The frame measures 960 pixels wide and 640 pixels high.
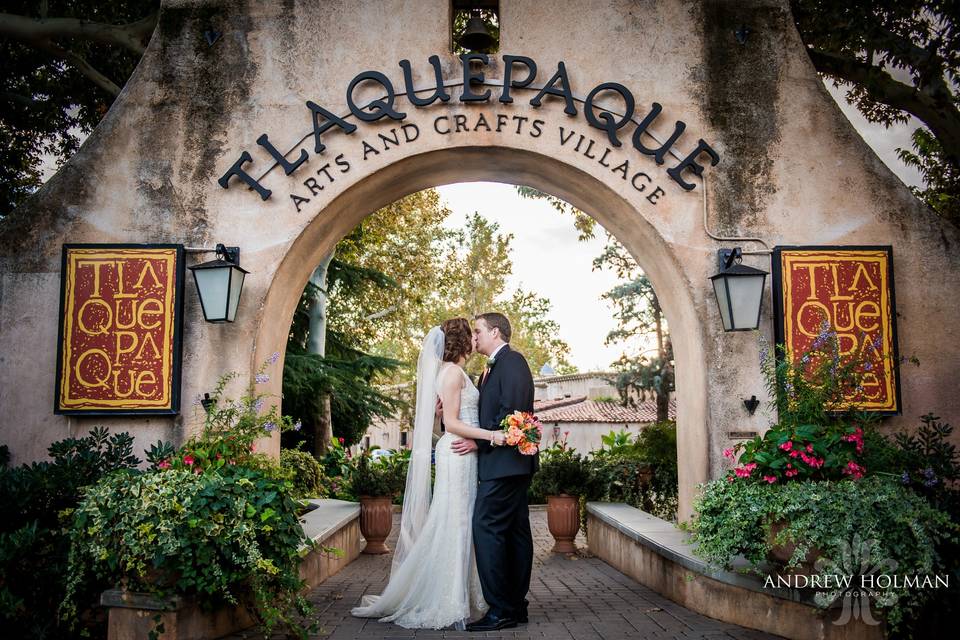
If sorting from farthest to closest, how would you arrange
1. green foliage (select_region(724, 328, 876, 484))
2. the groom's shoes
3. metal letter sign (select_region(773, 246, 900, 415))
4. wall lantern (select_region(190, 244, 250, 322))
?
metal letter sign (select_region(773, 246, 900, 415)) < wall lantern (select_region(190, 244, 250, 322)) < the groom's shoes < green foliage (select_region(724, 328, 876, 484))

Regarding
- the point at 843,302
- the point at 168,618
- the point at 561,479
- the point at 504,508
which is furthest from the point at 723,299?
the point at 168,618

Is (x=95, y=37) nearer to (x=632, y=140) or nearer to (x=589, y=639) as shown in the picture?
(x=632, y=140)

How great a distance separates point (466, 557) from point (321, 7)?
5171mm

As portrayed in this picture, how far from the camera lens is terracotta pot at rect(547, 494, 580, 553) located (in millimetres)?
9953

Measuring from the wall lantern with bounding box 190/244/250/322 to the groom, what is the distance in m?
2.19

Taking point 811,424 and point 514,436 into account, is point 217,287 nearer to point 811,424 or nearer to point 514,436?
point 514,436

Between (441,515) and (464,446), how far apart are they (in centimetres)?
57

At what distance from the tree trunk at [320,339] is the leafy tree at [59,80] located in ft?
16.1

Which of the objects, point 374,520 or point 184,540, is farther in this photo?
point 374,520

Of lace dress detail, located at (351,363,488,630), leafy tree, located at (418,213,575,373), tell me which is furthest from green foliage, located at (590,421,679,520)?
leafy tree, located at (418,213,575,373)

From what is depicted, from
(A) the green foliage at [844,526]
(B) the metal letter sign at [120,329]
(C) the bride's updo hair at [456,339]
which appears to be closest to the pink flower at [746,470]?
(A) the green foliage at [844,526]

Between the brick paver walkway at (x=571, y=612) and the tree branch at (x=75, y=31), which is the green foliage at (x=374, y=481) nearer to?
the brick paver walkway at (x=571, y=612)

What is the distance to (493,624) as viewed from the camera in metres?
5.66

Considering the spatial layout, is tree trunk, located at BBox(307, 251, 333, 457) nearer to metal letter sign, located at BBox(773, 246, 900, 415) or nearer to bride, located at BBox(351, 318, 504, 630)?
bride, located at BBox(351, 318, 504, 630)
